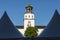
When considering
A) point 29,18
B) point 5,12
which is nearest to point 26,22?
point 29,18

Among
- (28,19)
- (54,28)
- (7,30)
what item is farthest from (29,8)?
(54,28)

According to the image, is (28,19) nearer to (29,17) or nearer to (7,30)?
(29,17)

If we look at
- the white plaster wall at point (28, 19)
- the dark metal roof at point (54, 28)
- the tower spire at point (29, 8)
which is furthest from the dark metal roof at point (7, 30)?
the white plaster wall at point (28, 19)

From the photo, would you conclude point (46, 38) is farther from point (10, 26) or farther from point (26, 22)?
point (26, 22)

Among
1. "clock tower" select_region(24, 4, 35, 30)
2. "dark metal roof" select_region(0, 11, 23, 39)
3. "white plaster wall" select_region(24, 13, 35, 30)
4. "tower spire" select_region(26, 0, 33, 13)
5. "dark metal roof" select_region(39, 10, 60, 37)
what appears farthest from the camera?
"white plaster wall" select_region(24, 13, 35, 30)

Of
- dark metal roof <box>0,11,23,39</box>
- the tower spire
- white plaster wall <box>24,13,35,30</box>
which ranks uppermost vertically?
the tower spire

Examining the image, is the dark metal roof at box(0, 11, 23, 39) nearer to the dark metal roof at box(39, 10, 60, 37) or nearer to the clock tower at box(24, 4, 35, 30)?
the dark metal roof at box(39, 10, 60, 37)

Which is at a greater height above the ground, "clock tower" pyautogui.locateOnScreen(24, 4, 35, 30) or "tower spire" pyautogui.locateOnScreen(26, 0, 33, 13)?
"tower spire" pyautogui.locateOnScreen(26, 0, 33, 13)

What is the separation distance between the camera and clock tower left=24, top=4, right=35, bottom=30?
8289 cm

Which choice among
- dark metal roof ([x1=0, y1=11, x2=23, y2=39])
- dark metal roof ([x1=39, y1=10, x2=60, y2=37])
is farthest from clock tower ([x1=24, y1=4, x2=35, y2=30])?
dark metal roof ([x1=39, y1=10, x2=60, y2=37])

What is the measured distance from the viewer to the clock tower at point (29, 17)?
272ft

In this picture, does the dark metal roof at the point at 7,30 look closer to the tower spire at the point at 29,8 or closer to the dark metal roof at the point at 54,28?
the dark metal roof at the point at 54,28

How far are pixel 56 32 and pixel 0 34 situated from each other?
10.5 ft

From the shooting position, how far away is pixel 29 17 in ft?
Result: 277
